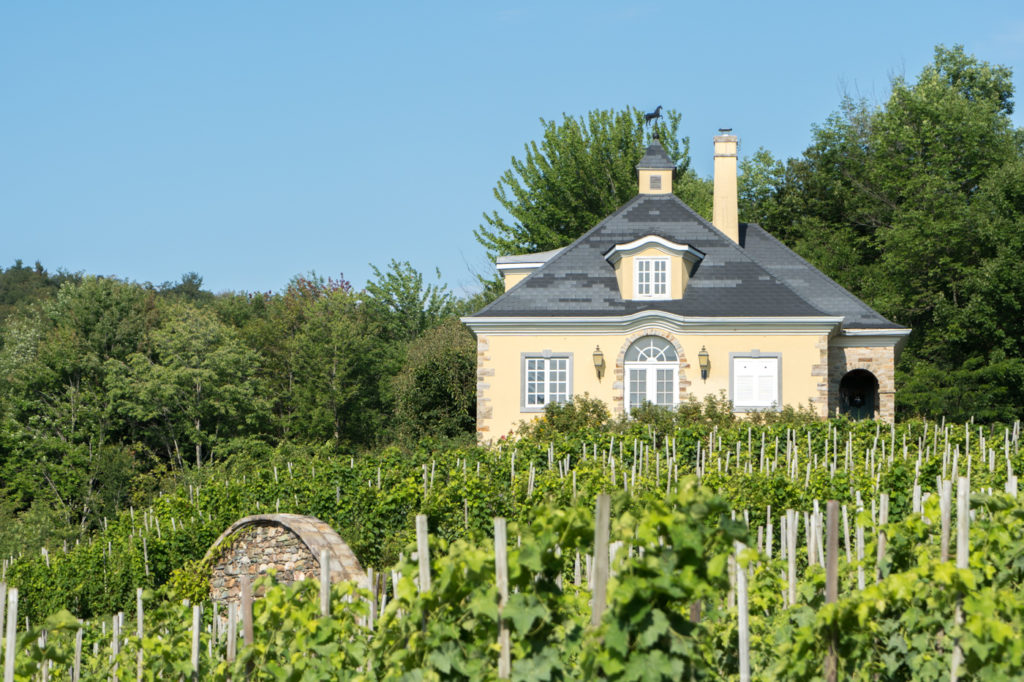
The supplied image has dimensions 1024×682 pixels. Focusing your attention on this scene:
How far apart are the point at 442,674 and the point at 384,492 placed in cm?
1215

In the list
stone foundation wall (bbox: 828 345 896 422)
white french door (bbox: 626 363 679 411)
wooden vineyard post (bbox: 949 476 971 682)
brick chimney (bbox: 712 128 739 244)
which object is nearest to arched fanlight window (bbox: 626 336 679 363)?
white french door (bbox: 626 363 679 411)

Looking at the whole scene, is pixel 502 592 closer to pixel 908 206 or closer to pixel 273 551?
pixel 273 551

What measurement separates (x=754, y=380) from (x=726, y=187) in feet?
21.0

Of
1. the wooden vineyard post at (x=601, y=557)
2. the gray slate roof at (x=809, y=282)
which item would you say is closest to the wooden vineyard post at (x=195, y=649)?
the wooden vineyard post at (x=601, y=557)

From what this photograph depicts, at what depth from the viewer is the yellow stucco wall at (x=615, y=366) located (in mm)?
25359

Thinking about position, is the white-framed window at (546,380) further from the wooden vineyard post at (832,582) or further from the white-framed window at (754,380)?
the wooden vineyard post at (832,582)

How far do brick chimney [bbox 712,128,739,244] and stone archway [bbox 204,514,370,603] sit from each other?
55.2ft

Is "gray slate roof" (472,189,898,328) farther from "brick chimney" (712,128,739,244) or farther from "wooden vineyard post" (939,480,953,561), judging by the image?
"wooden vineyard post" (939,480,953,561)

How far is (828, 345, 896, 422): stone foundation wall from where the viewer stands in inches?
1063

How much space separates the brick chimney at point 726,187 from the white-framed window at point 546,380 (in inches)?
256

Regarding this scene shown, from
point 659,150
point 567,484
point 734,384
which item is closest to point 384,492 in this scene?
point 567,484

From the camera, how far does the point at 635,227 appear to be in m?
28.5

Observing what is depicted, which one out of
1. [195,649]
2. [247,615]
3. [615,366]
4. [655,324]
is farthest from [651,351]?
[247,615]

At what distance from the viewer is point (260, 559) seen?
15414mm
